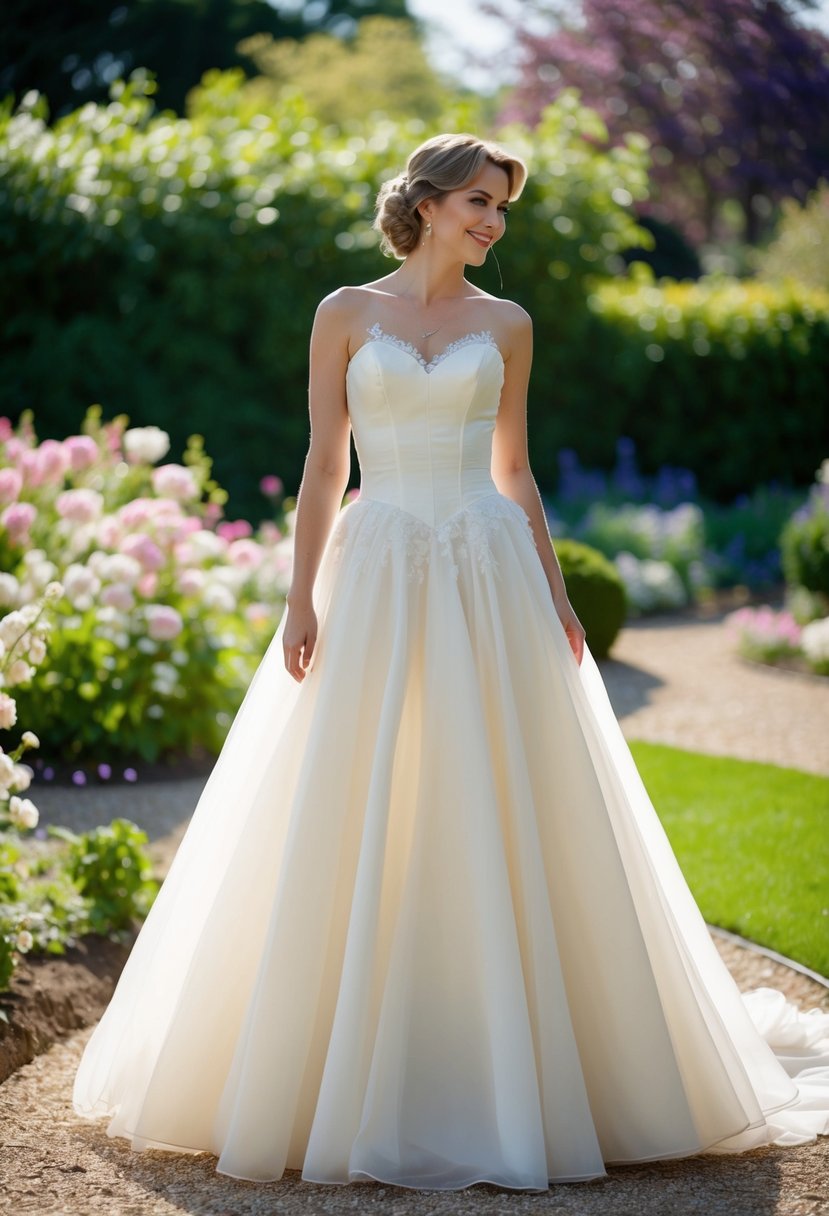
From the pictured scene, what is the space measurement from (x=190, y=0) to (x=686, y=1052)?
867 inches

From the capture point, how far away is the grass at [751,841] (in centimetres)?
438

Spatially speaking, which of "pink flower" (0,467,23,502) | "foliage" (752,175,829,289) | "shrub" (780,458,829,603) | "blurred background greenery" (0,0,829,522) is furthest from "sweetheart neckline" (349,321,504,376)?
"foliage" (752,175,829,289)

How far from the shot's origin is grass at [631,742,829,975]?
4375 mm

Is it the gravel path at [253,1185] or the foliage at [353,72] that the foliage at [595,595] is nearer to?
the gravel path at [253,1185]

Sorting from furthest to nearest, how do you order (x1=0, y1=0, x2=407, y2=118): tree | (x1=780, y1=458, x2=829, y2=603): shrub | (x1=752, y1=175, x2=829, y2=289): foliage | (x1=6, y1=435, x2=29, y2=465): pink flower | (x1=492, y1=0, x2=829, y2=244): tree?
1. (x1=492, y1=0, x2=829, y2=244): tree
2. (x1=752, y1=175, x2=829, y2=289): foliage
3. (x1=0, y1=0, x2=407, y2=118): tree
4. (x1=780, y1=458, x2=829, y2=603): shrub
5. (x1=6, y1=435, x2=29, y2=465): pink flower

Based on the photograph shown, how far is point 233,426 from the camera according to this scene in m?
10.5

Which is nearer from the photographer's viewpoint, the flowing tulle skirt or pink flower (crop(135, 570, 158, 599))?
the flowing tulle skirt

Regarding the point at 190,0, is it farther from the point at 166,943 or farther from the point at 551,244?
the point at 166,943

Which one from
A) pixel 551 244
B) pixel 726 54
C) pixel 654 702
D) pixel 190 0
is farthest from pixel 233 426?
pixel 726 54

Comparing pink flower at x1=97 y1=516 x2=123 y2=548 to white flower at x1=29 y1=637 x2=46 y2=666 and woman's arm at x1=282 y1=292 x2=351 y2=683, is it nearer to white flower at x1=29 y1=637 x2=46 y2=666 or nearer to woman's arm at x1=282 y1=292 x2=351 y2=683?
white flower at x1=29 y1=637 x2=46 y2=666

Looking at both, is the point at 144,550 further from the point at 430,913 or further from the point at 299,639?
the point at 430,913

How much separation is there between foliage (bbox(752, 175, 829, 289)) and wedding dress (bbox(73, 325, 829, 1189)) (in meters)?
17.7

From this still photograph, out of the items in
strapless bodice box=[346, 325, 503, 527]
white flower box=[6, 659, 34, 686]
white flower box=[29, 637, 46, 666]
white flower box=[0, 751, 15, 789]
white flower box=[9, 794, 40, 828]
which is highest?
strapless bodice box=[346, 325, 503, 527]

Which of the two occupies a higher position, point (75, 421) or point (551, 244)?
point (551, 244)
